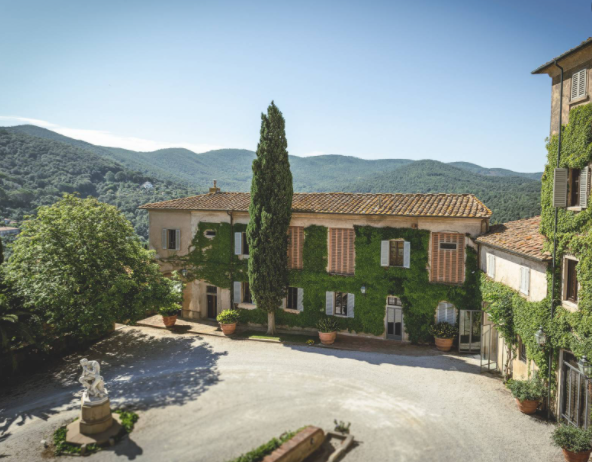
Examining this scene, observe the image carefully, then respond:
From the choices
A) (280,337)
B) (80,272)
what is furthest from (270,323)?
(80,272)

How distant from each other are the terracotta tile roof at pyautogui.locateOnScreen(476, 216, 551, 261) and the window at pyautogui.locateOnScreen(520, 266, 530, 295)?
694 millimetres

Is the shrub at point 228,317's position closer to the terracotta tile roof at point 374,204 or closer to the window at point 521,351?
the terracotta tile roof at point 374,204

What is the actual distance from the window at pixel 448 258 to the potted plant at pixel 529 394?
253 inches

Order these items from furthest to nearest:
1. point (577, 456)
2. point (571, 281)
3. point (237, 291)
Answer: point (237, 291) → point (571, 281) → point (577, 456)

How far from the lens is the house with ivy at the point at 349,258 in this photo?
17953 mm

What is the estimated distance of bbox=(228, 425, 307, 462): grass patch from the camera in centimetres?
936

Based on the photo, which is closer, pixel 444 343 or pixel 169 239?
pixel 444 343

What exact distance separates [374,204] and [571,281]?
10.2 metres

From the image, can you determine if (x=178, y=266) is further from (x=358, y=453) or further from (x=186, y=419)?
(x=358, y=453)

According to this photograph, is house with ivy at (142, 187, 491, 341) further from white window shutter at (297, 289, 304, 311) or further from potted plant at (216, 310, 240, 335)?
potted plant at (216, 310, 240, 335)

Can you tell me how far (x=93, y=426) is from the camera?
11.1 metres

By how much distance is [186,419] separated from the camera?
1197cm

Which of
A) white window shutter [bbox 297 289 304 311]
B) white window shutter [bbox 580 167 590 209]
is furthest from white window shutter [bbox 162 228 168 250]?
white window shutter [bbox 580 167 590 209]

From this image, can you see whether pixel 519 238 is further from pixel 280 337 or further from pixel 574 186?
pixel 280 337
